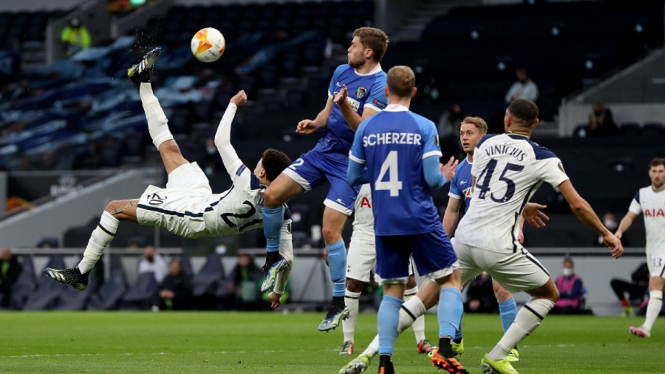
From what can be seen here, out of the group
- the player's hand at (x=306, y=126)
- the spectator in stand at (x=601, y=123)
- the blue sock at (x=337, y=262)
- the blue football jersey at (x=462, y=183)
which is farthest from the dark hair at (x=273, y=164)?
the spectator in stand at (x=601, y=123)

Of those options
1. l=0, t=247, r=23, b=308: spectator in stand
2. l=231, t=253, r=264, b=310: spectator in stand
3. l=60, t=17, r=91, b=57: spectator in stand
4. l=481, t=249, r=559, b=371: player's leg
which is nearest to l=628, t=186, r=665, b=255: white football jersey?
l=481, t=249, r=559, b=371: player's leg

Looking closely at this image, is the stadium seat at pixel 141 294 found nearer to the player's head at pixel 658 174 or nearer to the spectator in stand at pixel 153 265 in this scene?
the spectator in stand at pixel 153 265

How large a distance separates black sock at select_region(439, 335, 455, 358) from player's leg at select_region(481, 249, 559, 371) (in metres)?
0.78

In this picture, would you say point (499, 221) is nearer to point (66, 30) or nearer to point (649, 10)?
point (649, 10)

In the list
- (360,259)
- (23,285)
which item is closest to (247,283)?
(23,285)

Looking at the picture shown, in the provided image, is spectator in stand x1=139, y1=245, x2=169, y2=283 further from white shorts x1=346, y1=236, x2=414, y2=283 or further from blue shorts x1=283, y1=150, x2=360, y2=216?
blue shorts x1=283, y1=150, x2=360, y2=216

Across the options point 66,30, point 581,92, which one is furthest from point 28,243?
point 581,92

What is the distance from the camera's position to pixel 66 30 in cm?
3356

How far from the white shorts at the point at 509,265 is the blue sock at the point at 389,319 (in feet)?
2.94

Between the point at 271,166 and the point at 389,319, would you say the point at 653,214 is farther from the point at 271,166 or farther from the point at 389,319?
the point at 389,319

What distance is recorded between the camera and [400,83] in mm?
8016

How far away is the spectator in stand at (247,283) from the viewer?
22.2 m

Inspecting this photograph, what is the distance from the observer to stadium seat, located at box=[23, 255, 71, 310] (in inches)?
929

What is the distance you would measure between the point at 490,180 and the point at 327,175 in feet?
7.46
